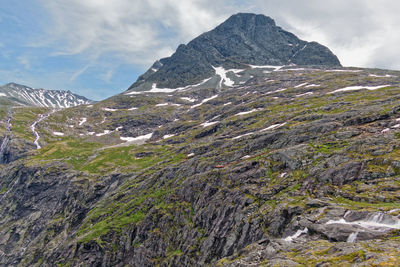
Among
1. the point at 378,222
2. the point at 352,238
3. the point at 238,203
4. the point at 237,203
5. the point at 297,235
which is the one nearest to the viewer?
the point at 352,238

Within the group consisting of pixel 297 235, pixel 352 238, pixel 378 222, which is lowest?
pixel 297 235

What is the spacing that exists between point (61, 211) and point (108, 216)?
31559 millimetres

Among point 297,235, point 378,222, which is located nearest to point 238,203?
point 297,235

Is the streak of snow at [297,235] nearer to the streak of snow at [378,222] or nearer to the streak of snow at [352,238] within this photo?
the streak of snow at [378,222]

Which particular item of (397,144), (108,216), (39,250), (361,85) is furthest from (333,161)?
(361,85)

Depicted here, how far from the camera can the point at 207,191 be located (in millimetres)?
47344

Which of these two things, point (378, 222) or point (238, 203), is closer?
point (378, 222)

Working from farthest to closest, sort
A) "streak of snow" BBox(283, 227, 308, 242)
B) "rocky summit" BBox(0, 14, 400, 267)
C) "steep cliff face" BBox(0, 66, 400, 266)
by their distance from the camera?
"streak of snow" BBox(283, 227, 308, 242)
"steep cliff face" BBox(0, 66, 400, 266)
"rocky summit" BBox(0, 14, 400, 267)

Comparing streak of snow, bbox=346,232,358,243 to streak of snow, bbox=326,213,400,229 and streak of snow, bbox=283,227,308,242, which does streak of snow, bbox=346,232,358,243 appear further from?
streak of snow, bbox=283,227,308,242

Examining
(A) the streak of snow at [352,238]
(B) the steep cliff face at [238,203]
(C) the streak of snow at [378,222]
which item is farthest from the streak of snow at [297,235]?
(A) the streak of snow at [352,238]

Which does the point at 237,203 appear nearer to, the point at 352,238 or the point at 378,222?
the point at 352,238

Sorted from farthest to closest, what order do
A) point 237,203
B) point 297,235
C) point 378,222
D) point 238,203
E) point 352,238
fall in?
1. point 237,203
2. point 238,203
3. point 297,235
4. point 378,222
5. point 352,238

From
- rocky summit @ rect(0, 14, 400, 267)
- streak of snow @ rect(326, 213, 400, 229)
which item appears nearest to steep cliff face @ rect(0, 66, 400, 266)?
streak of snow @ rect(326, 213, 400, 229)

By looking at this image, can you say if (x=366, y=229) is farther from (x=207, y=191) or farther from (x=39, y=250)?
(x=39, y=250)
